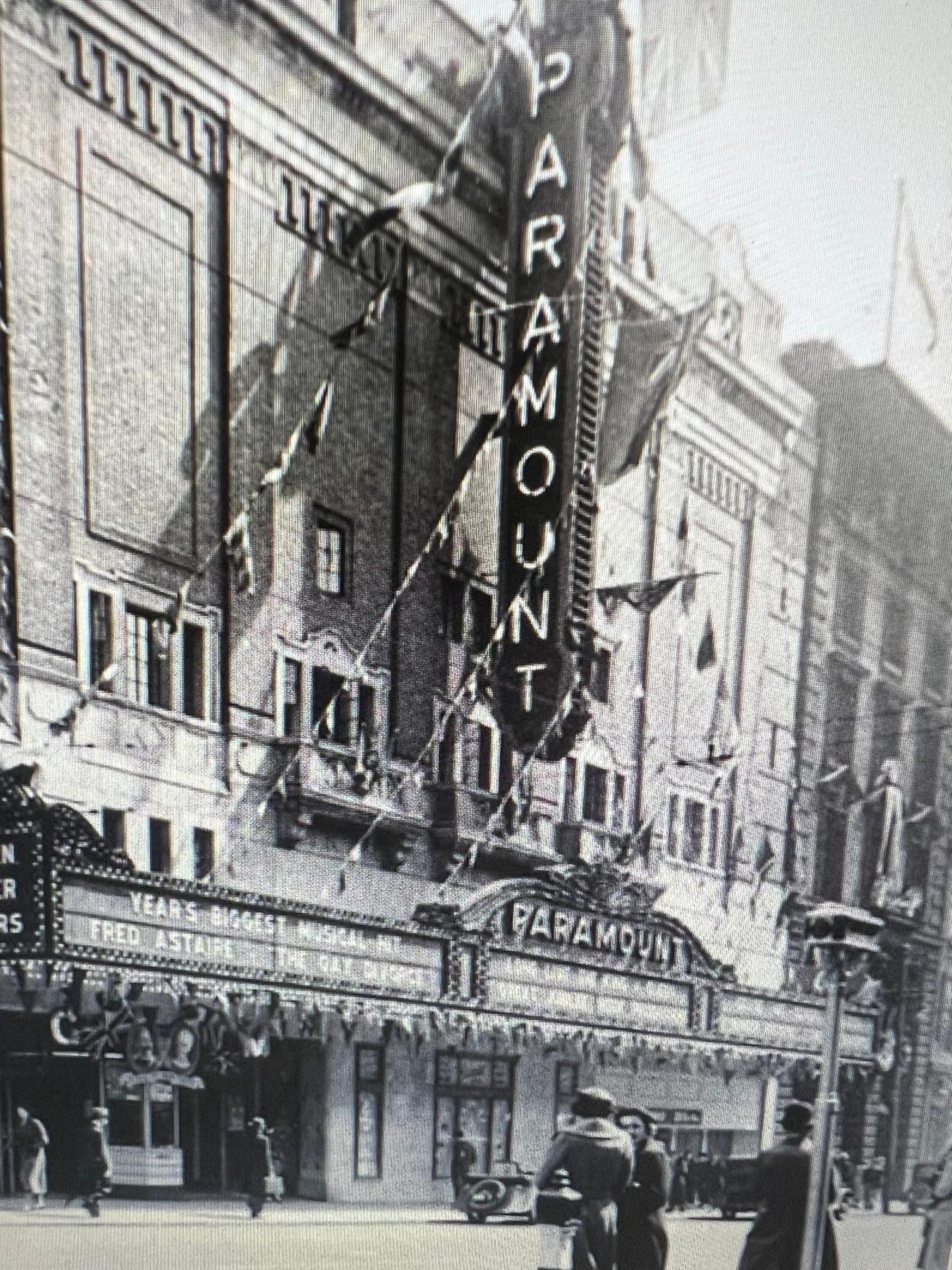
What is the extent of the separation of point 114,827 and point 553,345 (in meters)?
3.24

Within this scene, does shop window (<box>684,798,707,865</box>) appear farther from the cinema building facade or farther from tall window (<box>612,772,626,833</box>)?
tall window (<box>612,772,626,833</box>)

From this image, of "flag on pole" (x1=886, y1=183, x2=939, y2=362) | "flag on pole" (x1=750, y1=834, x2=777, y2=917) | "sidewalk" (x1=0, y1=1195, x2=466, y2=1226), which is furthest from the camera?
"flag on pole" (x1=750, y1=834, x2=777, y2=917)

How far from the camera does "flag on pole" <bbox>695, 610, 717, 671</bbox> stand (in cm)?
769

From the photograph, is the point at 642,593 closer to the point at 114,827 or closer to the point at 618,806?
the point at 618,806

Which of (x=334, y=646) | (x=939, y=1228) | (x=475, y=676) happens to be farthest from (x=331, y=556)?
(x=939, y=1228)

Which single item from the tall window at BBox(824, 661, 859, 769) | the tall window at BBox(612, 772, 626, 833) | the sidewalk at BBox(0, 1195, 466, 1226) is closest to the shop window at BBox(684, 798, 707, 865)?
the tall window at BBox(612, 772, 626, 833)

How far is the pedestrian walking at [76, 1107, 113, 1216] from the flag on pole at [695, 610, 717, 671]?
12.8 ft

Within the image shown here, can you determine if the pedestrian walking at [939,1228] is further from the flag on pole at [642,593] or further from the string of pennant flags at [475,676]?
the string of pennant flags at [475,676]

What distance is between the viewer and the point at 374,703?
6953 mm

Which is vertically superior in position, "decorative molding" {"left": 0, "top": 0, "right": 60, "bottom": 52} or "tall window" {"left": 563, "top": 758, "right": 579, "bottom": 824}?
"decorative molding" {"left": 0, "top": 0, "right": 60, "bottom": 52}

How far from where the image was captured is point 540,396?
703 centimetres

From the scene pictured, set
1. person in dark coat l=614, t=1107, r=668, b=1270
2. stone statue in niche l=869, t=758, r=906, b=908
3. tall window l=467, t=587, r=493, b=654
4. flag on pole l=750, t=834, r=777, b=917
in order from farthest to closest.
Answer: stone statue in niche l=869, t=758, r=906, b=908, flag on pole l=750, t=834, r=777, b=917, person in dark coat l=614, t=1107, r=668, b=1270, tall window l=467, t=587, r=493, b=654

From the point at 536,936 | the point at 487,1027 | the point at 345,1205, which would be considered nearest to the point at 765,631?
the point at 536,936

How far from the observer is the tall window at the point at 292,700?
21.9 ft
